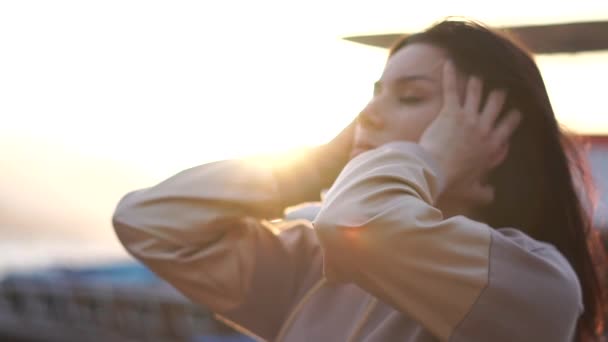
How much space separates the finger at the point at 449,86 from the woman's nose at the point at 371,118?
0.12 m

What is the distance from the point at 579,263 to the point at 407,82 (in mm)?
503

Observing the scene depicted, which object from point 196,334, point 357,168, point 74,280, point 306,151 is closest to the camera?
point 357,168

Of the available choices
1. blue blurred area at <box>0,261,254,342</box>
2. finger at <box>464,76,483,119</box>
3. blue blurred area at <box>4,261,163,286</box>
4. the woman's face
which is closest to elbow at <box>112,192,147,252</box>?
the woman's face

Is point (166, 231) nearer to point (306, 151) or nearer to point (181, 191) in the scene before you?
point (181, 191)

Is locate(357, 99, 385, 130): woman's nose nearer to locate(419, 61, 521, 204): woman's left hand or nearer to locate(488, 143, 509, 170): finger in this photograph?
locate(419, 61, 521, 204): woman's left hand

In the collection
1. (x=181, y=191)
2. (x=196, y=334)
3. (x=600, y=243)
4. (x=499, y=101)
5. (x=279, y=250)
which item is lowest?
(x=196, y=334)

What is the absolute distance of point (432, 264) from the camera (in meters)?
1.54

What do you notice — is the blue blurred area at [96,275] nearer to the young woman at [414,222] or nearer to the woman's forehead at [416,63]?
the young woman at [414,222]

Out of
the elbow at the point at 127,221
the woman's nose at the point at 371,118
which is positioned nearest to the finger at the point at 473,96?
the woman's nose at the point at 371,118

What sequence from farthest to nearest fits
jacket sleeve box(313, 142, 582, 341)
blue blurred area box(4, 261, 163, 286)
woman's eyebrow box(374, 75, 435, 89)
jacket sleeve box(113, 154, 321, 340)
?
blue blurred area box(4, 261, 163, 286)
jacket sleeve box(113, 154, 321, 340)
woman's eyebrow box(374, 75, 435, 89)
jacket sleeve box(313, 142, 582, 341)

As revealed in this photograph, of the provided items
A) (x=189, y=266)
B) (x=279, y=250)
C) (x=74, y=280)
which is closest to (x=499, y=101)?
(x=279, y=250)

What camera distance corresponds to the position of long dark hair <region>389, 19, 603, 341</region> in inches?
76.6

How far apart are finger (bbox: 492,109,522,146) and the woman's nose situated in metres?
0.21

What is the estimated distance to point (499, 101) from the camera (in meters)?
1.88
